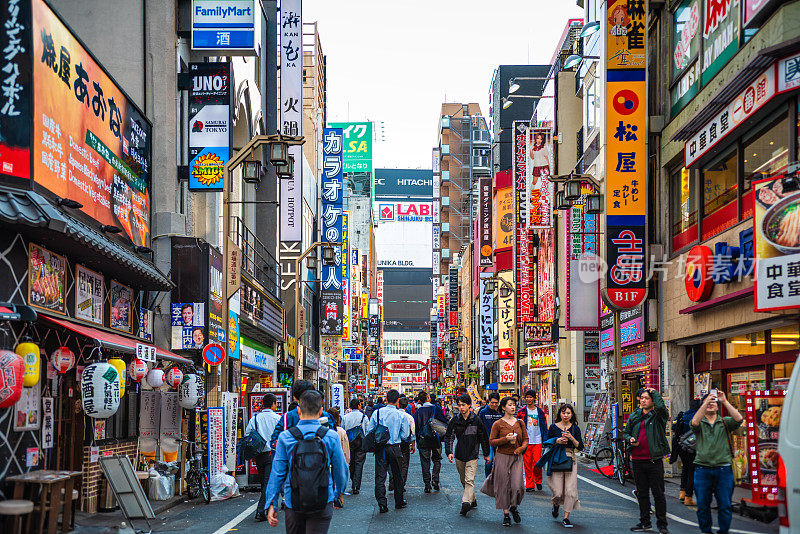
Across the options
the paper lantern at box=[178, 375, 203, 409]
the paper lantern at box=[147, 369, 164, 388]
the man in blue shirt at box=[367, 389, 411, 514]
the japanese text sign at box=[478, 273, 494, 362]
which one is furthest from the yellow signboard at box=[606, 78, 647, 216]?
the japanese text sign at box=[478, 273, 494, 362]

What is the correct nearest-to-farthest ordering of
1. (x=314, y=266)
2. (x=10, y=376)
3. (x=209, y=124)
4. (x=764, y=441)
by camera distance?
(x=10, y=376) < (x=764, y=441) < (x=209, y=124) < (x=314, y=266)

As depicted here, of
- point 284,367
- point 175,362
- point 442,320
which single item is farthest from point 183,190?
point 442,320

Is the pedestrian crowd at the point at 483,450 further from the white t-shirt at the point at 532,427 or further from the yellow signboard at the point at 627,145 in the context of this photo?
the yellow signboard at the point at 627,145

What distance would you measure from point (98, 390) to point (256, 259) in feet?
77.6

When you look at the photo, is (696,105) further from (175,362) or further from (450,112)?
(450,112)

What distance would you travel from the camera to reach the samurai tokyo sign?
52.8 m

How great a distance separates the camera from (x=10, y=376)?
9961mm

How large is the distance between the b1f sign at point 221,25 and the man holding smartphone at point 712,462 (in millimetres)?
13598

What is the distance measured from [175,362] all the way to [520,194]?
30.5 metres

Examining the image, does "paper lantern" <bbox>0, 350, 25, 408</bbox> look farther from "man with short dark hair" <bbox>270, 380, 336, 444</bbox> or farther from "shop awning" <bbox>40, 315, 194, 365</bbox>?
"man with short dark hair" <bbox>270, 380, 336, 444</bbox>

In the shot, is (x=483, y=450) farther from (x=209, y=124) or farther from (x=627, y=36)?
(x=627, y=36)

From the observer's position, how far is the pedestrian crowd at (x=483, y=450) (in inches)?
295

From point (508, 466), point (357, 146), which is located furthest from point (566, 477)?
point (357, 146)

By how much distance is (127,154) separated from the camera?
17.5 meters
